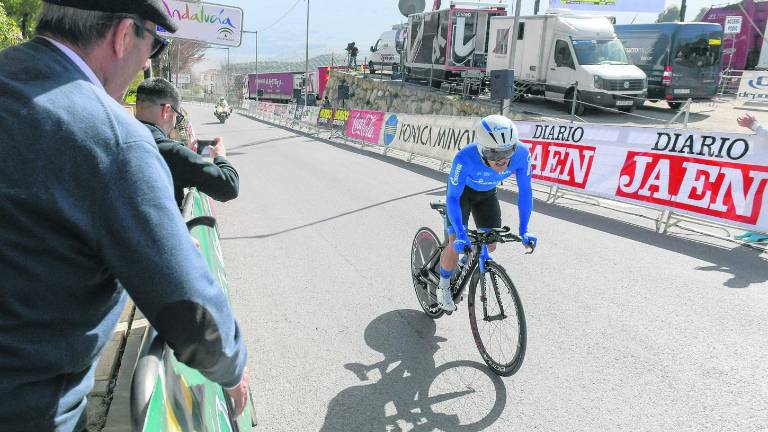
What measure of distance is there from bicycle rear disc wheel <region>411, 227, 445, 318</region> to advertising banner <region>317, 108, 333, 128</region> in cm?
2289

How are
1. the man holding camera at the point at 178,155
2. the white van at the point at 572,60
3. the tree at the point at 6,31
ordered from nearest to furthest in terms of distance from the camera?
1. the man holding camera at the point at 178,155
2. the tree at the point at 6,31
3. the white van at the point at 572,60

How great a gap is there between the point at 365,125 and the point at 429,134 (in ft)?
18.9

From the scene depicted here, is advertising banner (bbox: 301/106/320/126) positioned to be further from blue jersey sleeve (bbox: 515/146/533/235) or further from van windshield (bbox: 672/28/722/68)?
blue jersey sleeve (bbox: 515/146/533/235)

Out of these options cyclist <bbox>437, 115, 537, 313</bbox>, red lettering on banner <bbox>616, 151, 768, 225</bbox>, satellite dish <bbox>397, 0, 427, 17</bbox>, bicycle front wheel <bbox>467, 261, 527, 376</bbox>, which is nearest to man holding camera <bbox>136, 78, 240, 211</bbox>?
cyclist <bbox>437, 115, 537, 313</bbox>

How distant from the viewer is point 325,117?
2872 cm

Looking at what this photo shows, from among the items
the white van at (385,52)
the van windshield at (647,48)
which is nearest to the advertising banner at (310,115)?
the white van at (385,52)

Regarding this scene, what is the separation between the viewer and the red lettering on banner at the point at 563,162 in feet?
33.1

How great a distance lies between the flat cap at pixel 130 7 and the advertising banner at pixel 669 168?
830cm

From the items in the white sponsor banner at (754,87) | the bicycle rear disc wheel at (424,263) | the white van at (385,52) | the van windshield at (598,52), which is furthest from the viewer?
the white van at (385,52)

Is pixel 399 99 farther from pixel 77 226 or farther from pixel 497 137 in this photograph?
pixel 77 226

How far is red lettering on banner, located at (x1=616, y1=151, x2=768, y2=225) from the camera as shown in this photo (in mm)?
7461

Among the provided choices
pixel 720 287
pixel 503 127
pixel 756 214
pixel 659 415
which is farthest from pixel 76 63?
pixel 756 214

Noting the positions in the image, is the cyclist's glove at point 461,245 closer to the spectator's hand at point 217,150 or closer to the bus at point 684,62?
the spectator's hand at point 217,150

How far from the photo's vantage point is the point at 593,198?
10.7 m
